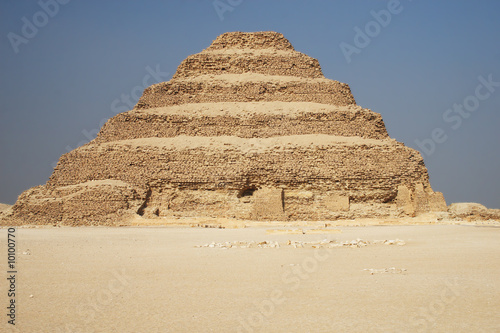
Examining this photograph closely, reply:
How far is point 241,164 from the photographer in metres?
32.8

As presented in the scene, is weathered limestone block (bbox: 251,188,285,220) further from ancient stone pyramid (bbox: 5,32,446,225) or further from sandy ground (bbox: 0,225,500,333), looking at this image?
sandy ground (bbox: 0,225,500,333)

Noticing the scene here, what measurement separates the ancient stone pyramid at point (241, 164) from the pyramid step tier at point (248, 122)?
0.08 meters

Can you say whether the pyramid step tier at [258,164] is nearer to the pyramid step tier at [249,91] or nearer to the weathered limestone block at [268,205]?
the weathered limestone block at [268,205]

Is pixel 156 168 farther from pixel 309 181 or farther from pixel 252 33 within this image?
pixel 252 33

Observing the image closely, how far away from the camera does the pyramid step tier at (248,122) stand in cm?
3616

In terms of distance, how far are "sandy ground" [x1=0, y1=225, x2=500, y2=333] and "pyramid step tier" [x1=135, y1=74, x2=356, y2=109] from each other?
2829cm

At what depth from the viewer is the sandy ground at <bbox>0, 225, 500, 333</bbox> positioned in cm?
570

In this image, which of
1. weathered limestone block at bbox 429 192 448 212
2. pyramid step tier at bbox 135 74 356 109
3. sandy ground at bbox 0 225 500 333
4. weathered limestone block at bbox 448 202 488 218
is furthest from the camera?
→ weathered limestone block at bbox 448 202 488 218

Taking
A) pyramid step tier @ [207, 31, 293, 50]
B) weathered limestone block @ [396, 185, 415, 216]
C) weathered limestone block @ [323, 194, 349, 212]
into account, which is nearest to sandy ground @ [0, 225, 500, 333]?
weathered limestone block @ [323, 194, 349, 212]

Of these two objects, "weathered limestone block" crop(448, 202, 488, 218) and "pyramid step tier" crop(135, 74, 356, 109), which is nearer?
"pyramid step tier" crop(135, 74, 356, 109)

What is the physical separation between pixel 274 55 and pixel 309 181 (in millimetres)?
14959

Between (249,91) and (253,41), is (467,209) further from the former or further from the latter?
(253,41)

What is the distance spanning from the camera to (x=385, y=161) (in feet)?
110

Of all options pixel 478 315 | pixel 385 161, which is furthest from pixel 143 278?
pixel 385 161
